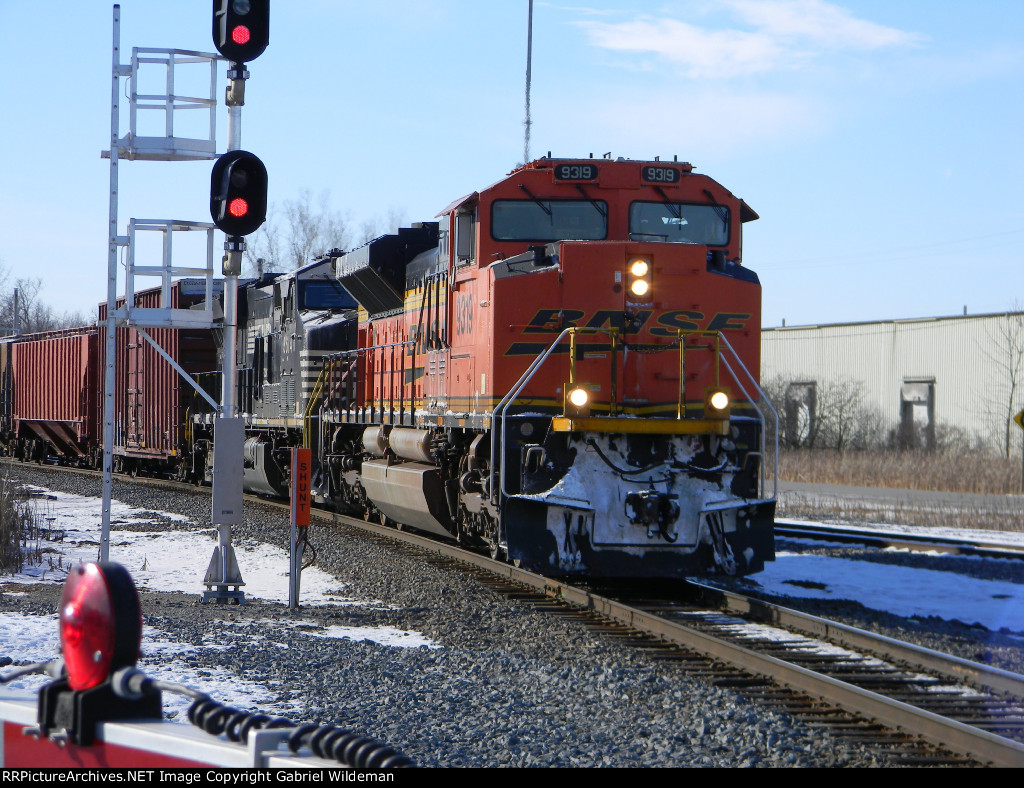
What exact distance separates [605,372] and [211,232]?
3468mm

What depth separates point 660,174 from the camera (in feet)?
33.2

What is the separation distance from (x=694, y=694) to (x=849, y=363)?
39.9 metres

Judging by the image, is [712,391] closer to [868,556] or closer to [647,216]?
[647,216]

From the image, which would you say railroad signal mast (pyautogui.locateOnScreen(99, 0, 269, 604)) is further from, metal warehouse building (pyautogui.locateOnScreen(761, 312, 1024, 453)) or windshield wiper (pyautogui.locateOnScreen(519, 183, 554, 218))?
metal warehouse building (pyautogui.locateOnScreen(761, 312, 1024, 453))

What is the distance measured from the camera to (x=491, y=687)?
20.0ft

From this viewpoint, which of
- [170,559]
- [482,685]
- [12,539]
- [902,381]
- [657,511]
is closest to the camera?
[482,685]

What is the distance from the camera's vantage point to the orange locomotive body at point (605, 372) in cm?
895

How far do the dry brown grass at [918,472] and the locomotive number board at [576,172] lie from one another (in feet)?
59.4

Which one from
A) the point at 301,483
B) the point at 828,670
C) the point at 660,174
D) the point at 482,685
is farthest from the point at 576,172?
the point at 482,685

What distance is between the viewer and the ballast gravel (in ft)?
16.2

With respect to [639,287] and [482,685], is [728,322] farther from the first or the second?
[482,685]

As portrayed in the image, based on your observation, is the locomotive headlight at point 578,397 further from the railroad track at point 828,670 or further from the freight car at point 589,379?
the railroad track at point 828,670

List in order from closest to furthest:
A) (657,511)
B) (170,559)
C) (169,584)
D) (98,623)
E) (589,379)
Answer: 1. (98,623)
2. (657,511)
3. (589,379)
4. (169,584)
5. (170,559)

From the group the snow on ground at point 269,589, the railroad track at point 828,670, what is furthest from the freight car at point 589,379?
the snow on ground at point 269,589
